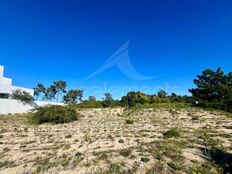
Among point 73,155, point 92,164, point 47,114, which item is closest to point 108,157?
point 92,164

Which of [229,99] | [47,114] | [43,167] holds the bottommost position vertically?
[43,167]

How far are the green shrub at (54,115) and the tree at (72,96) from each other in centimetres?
3579

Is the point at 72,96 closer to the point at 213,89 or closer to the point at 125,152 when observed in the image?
the point at 213,89

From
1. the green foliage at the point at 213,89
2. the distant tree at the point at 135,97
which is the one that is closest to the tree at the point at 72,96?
the distant tree at the point at 135,97

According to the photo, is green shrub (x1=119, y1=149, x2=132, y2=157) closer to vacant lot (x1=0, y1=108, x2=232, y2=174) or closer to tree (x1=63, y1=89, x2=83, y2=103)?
vacant lot (x1=0, y1=108, x2=232, y2=174)

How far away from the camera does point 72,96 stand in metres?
50.7

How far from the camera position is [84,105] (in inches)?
1116

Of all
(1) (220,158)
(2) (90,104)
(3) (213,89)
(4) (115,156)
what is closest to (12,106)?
(2) (90,104)

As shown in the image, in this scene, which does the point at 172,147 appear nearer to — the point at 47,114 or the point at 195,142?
the point at 195,142

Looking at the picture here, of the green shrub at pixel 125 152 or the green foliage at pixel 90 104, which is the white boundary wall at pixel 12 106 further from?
the green shrub at pixel 125 152

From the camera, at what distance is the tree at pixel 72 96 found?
163 ft

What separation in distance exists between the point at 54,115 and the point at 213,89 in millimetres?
21650

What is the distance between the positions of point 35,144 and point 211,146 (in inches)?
261

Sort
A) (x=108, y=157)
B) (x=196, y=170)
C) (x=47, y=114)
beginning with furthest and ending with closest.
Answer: (x=47, y=114), (x=108, y=157), (x=196, y=170)
